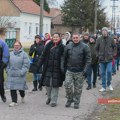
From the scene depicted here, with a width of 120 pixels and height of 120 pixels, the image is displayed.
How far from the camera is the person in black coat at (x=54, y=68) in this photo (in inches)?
398

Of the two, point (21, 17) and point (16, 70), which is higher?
point (21, 17)

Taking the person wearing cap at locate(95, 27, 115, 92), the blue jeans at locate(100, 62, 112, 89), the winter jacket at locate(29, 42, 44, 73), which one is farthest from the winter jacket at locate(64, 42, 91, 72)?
the blue jeans at locate(100, 62, 112, 89)

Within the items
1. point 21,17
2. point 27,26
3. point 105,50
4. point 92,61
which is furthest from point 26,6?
point 105,50

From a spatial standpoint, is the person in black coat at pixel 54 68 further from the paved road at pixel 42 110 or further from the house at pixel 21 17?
the house at pixel 21 17

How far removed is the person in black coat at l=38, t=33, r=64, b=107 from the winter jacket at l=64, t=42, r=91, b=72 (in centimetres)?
26

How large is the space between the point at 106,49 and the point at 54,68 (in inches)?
133

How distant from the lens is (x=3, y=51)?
33.7 ft

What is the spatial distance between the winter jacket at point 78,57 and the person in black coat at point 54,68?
264 millimetres

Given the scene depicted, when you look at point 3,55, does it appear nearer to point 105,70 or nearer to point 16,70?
point 16,70

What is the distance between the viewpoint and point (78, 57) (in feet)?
32.4

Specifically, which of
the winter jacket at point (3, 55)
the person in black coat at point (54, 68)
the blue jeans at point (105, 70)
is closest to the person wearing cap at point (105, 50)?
the blue jeans at point (105, 70)

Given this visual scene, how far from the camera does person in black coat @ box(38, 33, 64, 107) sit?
398 inches

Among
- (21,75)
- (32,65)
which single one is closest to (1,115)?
(21,75)

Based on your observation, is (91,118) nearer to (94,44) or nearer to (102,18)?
(94,44)
